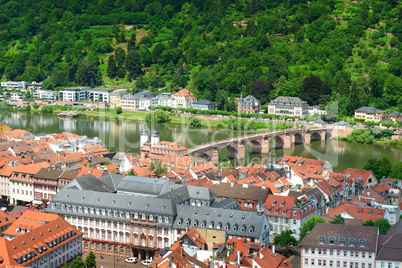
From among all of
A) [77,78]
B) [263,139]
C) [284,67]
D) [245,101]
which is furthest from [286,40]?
[263,139]

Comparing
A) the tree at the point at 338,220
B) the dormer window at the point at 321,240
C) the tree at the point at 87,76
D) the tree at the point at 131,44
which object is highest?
the tree at the point at 131,44

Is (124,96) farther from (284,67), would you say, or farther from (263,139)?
(263,139)

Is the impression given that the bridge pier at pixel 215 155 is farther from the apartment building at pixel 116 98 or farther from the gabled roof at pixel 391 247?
the apartment building at pixel 116 98

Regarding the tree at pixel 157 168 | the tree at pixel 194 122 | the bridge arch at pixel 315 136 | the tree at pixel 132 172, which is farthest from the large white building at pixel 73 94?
the tree at pixel 132 172

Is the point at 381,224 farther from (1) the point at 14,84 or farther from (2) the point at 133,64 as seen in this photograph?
(1) the point at 14,84

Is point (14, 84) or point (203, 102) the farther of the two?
point (14, 84)

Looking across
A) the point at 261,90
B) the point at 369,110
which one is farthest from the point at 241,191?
the point at 261,90
